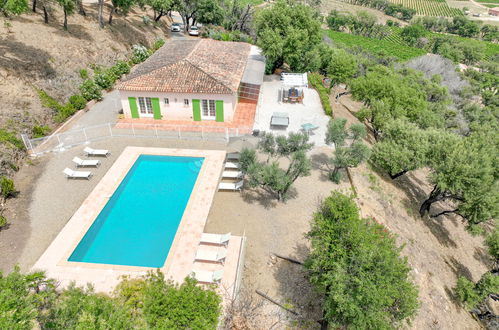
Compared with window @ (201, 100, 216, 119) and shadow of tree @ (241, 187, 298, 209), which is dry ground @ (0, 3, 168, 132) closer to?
window @ (201, 100, 216, 119)

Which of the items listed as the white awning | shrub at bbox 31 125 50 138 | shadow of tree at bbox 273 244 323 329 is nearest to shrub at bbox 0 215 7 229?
shrub at bbox 31 125 50 138

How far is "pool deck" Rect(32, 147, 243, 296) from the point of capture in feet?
52.2

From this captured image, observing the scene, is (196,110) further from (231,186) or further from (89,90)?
(89,90)

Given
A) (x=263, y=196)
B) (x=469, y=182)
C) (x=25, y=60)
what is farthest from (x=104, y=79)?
(x=469, y=182)

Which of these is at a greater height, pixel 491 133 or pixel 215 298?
pixel 215 298

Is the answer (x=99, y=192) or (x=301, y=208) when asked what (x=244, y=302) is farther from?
(x=99, y=192)

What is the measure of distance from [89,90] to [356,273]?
3182cm

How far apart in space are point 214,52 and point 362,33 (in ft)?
320

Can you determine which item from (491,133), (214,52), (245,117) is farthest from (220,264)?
(491,133)

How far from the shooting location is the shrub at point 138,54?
42.7m

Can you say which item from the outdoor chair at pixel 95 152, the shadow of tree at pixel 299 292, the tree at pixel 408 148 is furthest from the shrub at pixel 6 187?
the tree at pixel 408 148

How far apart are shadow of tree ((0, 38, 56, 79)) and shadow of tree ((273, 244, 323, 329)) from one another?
29332mm

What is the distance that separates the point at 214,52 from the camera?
36969mm

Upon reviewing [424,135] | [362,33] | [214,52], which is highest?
[214,52]
